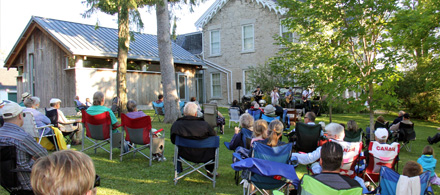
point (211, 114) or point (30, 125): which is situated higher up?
point (30, 125)

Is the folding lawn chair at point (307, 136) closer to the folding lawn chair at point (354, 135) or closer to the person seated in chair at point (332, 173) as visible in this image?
the folding lawn chair at point (354, 135)

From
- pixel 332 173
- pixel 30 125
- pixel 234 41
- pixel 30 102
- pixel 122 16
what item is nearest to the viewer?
pixel 332 173

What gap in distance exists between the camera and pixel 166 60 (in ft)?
40.0

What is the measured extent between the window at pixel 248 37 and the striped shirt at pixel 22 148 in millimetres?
20208

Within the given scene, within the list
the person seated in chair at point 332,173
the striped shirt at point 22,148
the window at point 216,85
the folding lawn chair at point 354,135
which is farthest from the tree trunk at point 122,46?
the person seated in chair at point 332,173

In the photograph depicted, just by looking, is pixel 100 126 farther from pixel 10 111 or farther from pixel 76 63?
pixel 76 63

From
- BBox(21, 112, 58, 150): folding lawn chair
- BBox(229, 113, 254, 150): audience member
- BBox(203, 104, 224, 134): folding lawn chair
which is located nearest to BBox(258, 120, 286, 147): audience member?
BBox(229, 113, 254, 150): audience member

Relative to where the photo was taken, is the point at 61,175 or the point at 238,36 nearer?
the point at 61,175

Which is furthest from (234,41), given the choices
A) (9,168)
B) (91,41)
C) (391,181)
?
(9,168)

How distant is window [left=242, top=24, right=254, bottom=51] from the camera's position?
22.9m

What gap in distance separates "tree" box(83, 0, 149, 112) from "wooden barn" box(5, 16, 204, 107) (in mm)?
2888

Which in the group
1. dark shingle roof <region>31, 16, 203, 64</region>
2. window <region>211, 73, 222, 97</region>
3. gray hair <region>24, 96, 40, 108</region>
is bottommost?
gray hair <region>24, 96, 40, 108</region>

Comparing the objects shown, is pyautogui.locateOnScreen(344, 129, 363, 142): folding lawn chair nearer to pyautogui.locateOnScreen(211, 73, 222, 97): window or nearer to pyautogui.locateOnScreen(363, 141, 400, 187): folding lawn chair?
pyautogui.locateOnScreen(363, 141, 400, 187): folding lawn chair

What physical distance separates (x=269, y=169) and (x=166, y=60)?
29.4 feet
